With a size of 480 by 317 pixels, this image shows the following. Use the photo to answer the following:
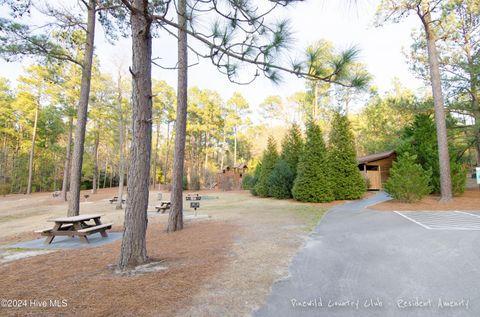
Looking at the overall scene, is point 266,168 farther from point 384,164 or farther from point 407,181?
point 384,164

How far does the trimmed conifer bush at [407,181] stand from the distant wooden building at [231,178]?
17.2 meters

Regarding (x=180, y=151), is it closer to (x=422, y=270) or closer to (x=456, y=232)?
(x=422, y=270)

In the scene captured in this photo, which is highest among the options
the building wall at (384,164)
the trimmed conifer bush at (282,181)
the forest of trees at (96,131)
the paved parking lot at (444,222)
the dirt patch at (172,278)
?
the forest of trees at (96,131)

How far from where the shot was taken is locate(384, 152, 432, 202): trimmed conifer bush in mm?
9453

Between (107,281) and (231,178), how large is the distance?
23.3 meters

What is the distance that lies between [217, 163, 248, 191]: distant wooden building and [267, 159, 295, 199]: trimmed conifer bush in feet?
37.1

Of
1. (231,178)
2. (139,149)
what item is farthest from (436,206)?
(231,178)

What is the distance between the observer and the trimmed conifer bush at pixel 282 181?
14.1m

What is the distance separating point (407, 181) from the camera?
952cm

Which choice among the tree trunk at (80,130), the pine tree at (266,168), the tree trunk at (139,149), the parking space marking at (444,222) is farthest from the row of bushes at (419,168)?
the tree trunk at (80,130)

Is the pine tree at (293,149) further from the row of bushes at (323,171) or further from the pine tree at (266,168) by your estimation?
the pine tree at (266,168)

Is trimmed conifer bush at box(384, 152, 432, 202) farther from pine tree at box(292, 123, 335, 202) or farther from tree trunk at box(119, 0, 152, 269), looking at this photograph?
tree trunk at box(119, 0, 152, 269)

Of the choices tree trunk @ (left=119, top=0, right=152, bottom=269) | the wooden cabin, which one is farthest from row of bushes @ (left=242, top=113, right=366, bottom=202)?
tree trunk @ (left=119, top=0, right=152, bottom=269)

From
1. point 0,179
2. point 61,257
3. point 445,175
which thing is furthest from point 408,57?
point 0,179
